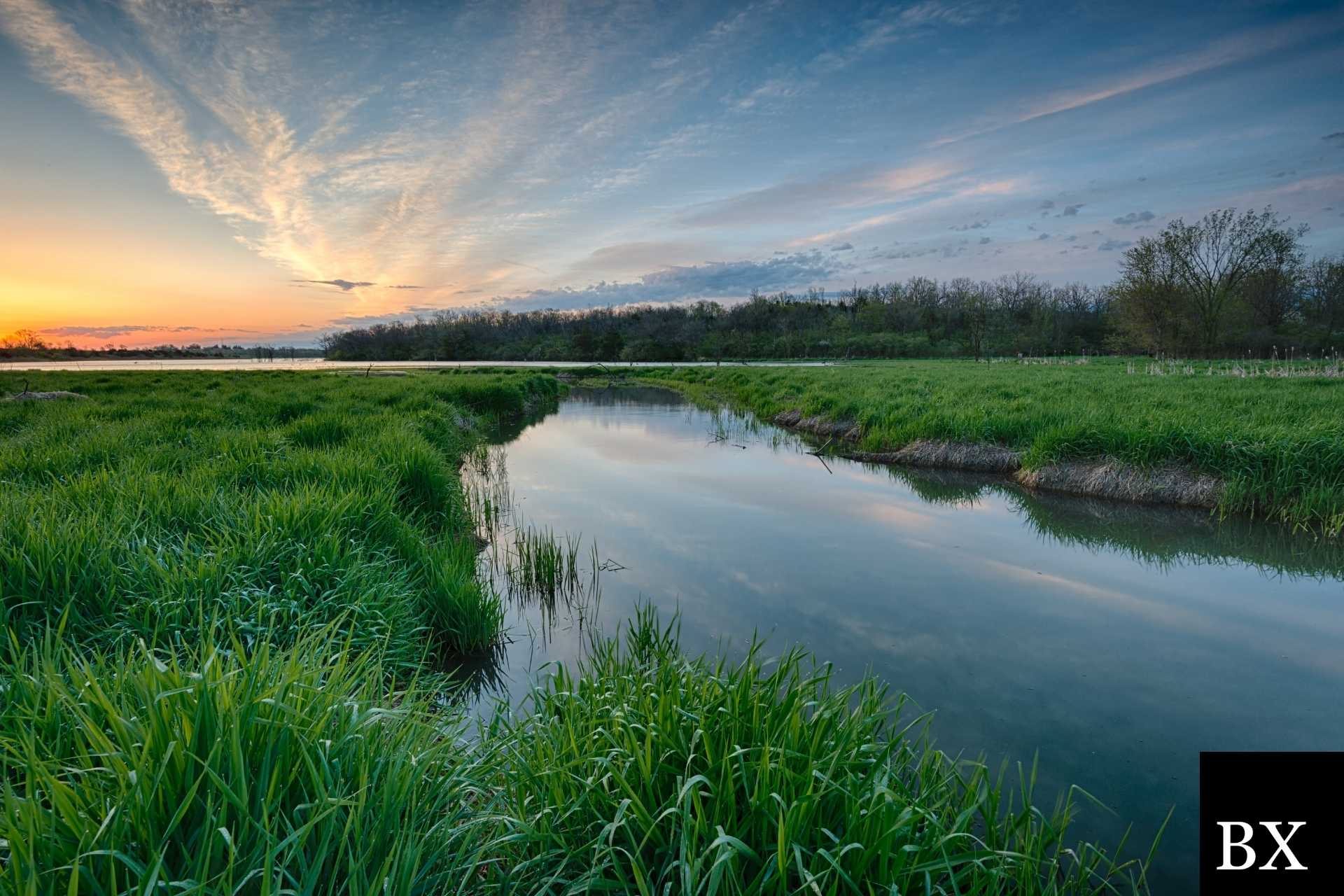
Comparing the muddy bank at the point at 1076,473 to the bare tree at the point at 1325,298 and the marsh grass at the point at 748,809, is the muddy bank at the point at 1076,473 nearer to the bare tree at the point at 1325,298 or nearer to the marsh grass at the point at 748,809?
the marsh grass at the point at 748,809

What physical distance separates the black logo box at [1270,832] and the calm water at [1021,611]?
0.16m

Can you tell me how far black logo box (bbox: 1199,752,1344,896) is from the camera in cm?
253

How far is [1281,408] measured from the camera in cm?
1097

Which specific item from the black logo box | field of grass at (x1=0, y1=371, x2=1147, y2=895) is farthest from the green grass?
the black logo box

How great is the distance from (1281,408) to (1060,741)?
1188 cm

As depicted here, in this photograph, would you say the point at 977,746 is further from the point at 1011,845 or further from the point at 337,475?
the point at 337,475

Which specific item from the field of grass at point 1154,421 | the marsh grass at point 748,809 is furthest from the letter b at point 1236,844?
the field of grass at point 1154,421

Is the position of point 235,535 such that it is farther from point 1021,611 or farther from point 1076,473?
point 1076,473

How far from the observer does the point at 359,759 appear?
195 cm

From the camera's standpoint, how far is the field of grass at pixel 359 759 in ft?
5.01

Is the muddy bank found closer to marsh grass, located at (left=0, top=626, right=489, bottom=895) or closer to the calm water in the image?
the calm water

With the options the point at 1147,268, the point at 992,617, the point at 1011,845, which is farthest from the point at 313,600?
the point at 1147,268

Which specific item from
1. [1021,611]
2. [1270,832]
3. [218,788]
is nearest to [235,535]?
[218,788]

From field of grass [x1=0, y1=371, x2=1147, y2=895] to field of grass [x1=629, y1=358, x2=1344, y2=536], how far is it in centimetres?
834
